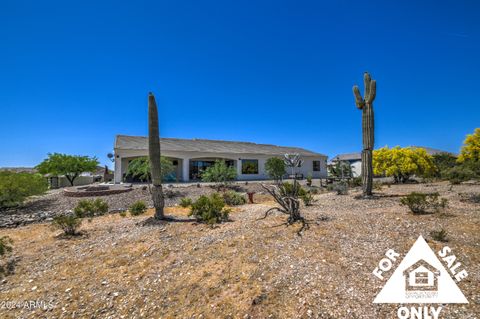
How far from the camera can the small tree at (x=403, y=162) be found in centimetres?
1504

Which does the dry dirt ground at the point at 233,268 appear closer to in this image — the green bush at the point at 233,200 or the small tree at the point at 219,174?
the green bush at the point at 233,200

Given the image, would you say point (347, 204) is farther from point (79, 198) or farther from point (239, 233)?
point (79, 198)

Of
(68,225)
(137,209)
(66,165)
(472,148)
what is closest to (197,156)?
(66,165)

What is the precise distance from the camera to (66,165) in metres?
21.2

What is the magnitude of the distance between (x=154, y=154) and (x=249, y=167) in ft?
65.4

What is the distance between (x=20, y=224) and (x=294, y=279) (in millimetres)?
10555

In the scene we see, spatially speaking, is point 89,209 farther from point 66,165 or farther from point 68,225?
point 66,165

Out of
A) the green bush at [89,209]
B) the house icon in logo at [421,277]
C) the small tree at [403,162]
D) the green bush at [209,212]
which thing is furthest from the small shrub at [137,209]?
the small tree at [403,162]

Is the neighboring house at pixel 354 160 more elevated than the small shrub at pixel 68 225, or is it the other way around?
the neighboring house at pixel 354 160

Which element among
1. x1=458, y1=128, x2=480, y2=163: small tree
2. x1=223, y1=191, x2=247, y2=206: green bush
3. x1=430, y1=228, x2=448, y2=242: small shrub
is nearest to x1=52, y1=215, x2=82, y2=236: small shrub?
x1=223, y1=191, x2=247, y2=206: green bush

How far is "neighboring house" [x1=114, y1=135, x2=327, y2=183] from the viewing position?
21453mm

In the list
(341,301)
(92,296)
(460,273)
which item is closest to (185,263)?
(92,296)

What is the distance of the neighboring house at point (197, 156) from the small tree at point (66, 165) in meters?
3.61

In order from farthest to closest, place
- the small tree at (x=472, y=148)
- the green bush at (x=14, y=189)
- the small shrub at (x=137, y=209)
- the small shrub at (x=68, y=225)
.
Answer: the green bush at (x=14, y=189)
the small tree at (x=472, y=148)
the small shrub at (x=137, y=209)
the small shrub at (x=68, y=225)
